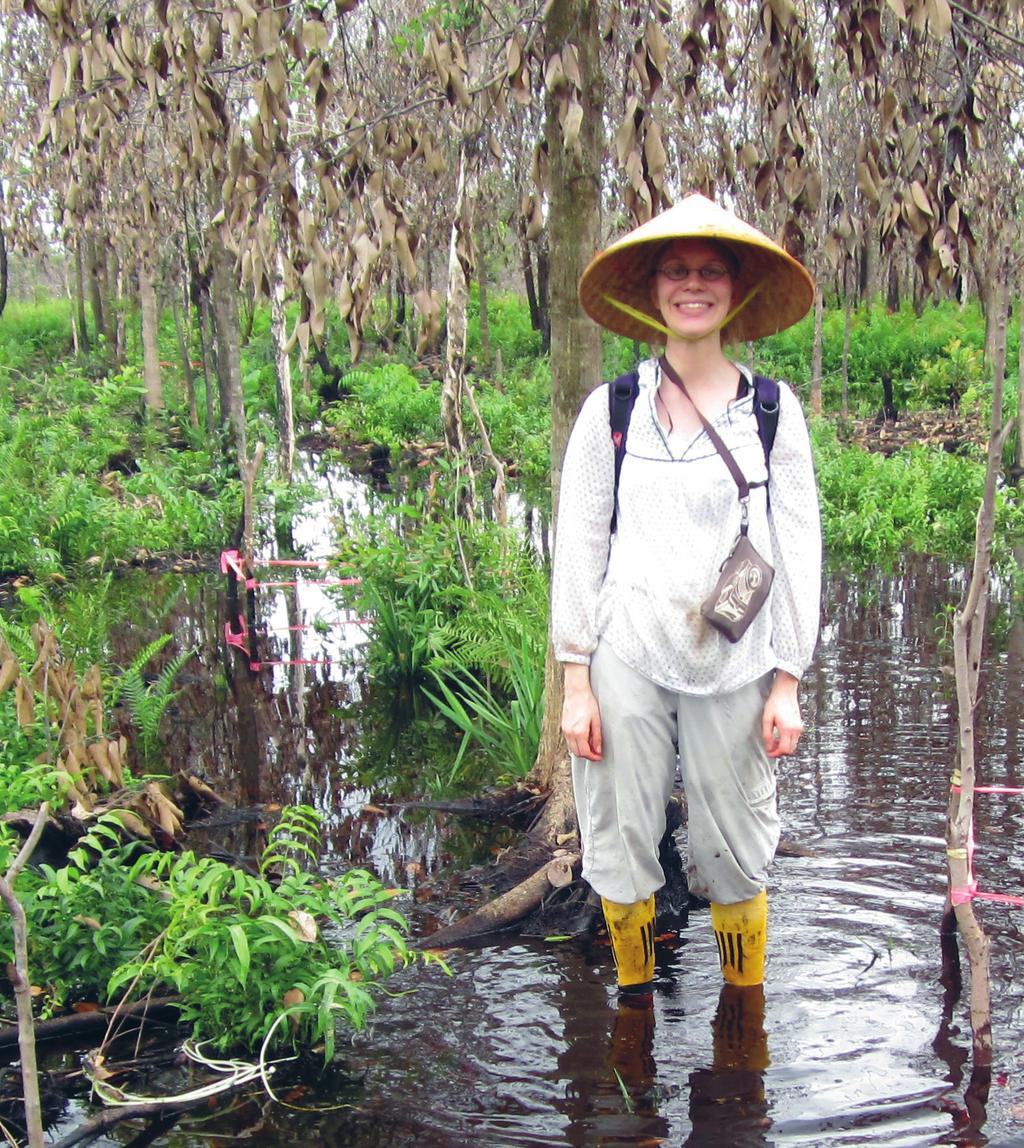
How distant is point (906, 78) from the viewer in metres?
3.13

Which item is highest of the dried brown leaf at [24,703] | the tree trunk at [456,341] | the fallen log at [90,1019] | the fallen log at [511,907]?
the tree trunk at [456,341]

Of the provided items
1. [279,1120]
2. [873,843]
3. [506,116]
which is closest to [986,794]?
[873,843]

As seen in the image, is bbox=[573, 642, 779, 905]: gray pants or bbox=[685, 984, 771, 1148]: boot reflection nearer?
bbox=[685, 984, 771, 1148]: boot reflection

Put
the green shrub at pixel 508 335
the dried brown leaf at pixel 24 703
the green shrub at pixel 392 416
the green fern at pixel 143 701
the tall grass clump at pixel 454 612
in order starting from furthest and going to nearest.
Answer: the green shrub at pixel 508 335 → the green shrub at pixel 392 416 → the tall grass clump at pixel 454 612 → the green fern at pixel 143 701 → the dried brown leaf at pixel 24 703

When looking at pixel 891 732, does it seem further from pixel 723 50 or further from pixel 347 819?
pixel 723 50

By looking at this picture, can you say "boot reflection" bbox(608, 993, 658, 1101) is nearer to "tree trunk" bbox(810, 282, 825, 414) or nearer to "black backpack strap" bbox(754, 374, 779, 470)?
"black backpack strap" bbox(754, 374, 779, 470)

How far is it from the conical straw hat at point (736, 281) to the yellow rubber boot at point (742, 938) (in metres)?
1.34

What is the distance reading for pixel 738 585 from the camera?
2551mm

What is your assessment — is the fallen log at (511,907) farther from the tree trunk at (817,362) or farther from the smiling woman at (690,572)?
the tree trunk at (817,362)

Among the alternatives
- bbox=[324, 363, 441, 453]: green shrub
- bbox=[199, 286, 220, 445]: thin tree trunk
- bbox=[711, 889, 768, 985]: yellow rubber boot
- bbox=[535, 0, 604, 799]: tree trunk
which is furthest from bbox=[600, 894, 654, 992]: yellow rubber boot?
bbox=[324, 363, 441, 453]: green shrub

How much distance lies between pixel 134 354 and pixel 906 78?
66.0 feet

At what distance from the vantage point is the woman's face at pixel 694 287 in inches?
104

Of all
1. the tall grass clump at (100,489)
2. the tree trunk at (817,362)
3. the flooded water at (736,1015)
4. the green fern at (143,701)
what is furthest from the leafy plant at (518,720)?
the tree trunk at (817,362)

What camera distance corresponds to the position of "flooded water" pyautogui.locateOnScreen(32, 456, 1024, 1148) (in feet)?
8.25
